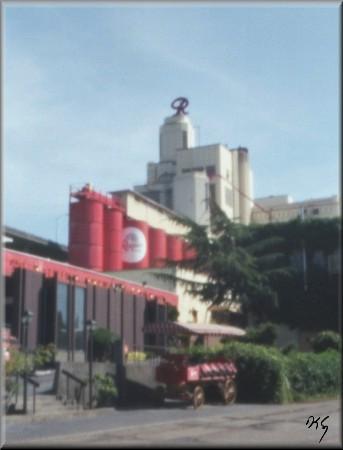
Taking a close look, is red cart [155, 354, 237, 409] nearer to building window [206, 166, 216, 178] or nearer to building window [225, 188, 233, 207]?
building window [206, 166, 216, 178]

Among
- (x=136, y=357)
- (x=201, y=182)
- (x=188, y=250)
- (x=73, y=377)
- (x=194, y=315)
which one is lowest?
(x=73, y=377)

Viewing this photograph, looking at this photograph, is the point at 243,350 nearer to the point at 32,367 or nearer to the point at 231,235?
the point at 32,367

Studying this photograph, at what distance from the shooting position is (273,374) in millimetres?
23891

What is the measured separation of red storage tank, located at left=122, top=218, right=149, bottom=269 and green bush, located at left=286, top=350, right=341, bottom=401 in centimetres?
2096

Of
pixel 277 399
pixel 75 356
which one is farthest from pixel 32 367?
pixel 277 399

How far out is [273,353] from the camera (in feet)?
81.7

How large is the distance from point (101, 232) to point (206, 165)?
16753 millimetres

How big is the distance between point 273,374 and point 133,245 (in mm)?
23134

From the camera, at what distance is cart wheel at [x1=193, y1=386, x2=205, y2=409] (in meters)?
20.8

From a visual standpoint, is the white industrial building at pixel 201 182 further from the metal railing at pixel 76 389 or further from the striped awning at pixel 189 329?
the metal railing at pixel 76 389

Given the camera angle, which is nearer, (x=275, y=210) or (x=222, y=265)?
(x=222, y=265)

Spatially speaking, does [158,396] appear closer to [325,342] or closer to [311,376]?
[311,376]

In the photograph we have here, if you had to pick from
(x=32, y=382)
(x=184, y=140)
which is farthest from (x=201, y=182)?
(x=32, y=382)

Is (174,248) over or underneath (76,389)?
over
